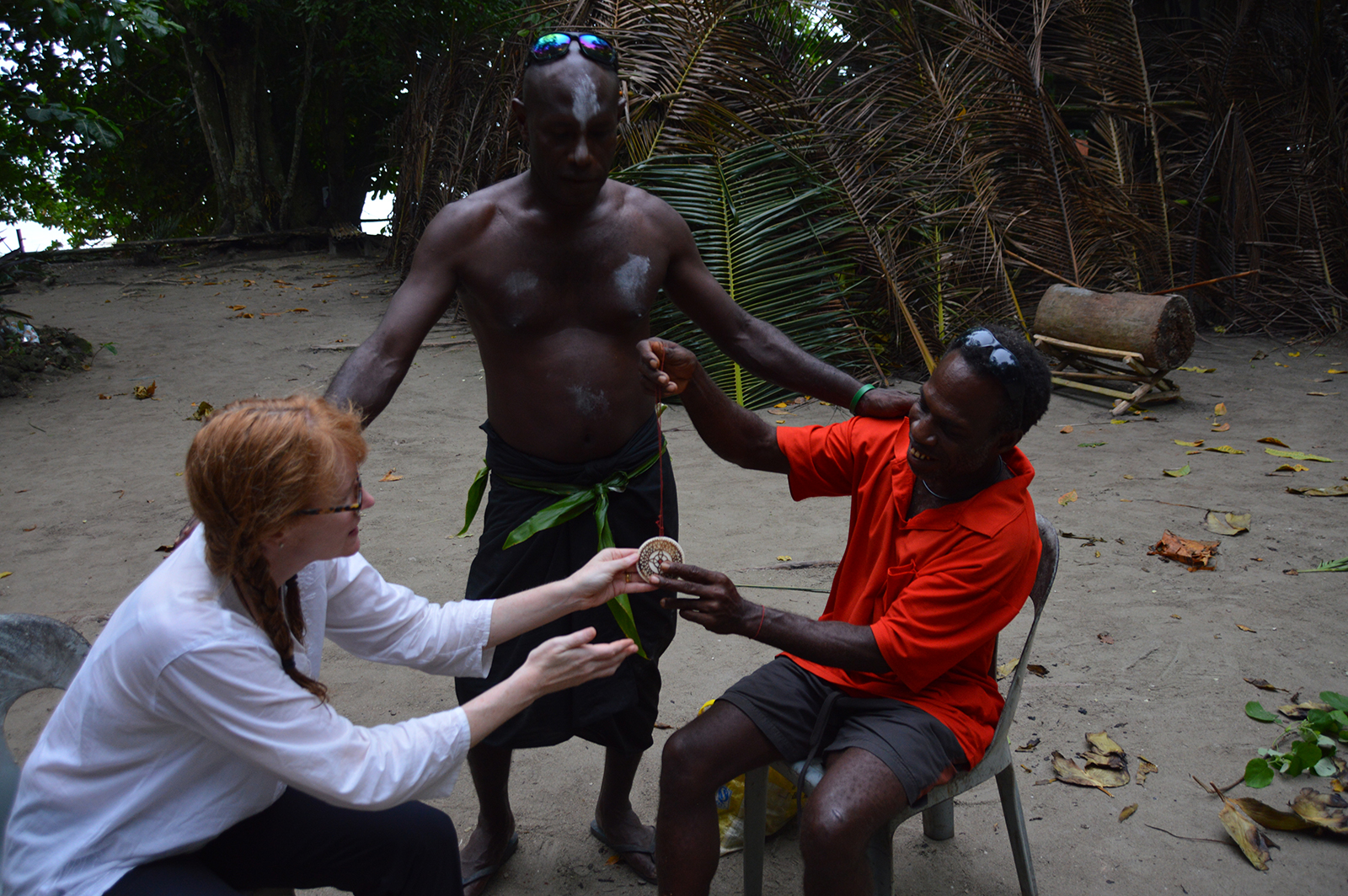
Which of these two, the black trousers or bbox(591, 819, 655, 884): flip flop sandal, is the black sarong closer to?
bbox(591, 819, 655, 884): flip flop sandal

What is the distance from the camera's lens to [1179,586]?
4.23 meters

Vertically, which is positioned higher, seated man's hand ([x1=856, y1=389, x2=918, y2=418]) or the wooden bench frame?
seated man's hand ([x1=856, y1=389, x2=918, y2=418])

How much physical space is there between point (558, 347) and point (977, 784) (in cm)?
156

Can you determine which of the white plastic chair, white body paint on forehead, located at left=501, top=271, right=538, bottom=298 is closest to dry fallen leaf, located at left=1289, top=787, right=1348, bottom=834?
the white plastic chair

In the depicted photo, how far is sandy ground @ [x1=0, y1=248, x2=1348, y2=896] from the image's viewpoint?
109 inches

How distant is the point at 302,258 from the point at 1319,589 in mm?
12362

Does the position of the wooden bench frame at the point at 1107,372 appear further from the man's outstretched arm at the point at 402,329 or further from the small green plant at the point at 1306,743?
the man's outstretched arm at the point at 402,329

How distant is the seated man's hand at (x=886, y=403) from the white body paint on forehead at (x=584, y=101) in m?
1.05

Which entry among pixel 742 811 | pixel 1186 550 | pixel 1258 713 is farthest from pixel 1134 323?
pixel 742 811

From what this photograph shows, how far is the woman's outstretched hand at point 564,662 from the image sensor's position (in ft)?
6.45

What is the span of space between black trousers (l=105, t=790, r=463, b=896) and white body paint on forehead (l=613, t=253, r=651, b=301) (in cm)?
141

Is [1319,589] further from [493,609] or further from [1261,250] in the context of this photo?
[1261,250]

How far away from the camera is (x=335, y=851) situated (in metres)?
1.91

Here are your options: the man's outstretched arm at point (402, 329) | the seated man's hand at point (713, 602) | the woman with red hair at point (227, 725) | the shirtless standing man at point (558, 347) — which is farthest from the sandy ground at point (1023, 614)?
the man's outstretched arm at point (402, 329)
